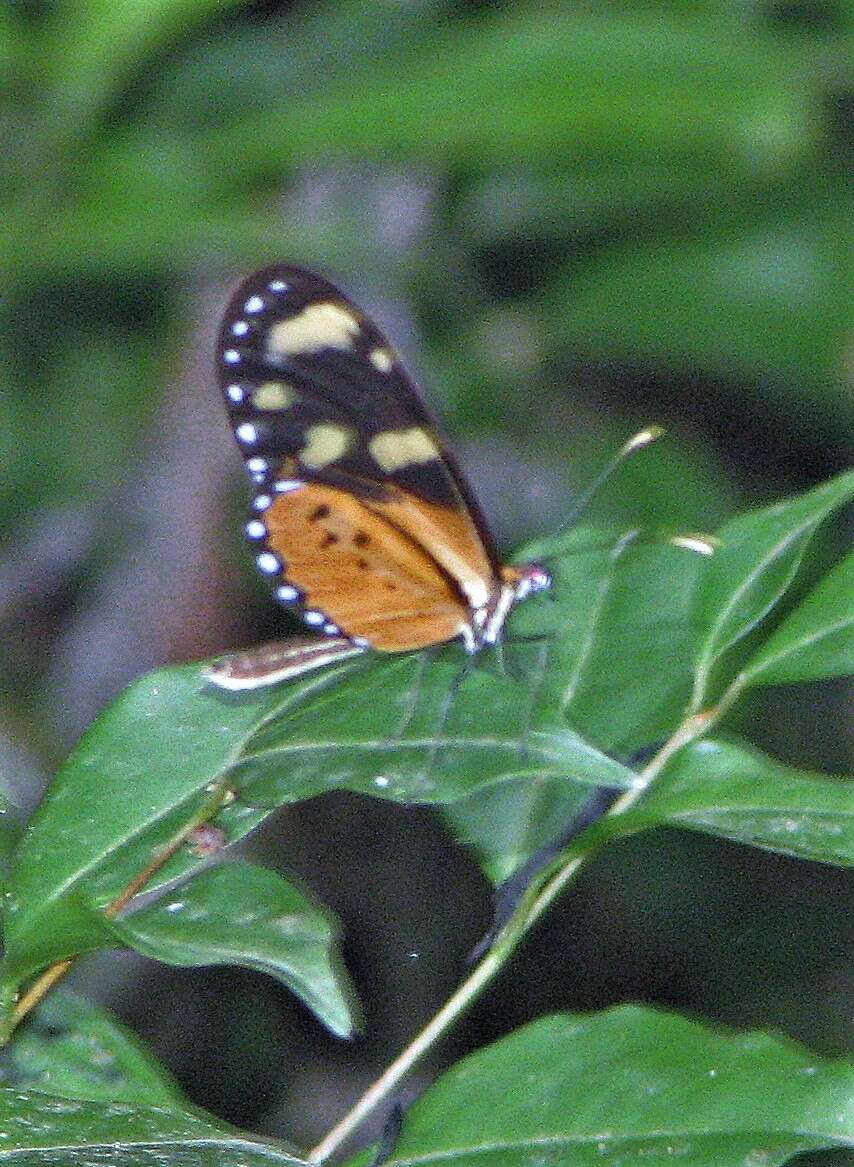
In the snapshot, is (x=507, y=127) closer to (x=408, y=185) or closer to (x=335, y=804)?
(x=408, y=185)

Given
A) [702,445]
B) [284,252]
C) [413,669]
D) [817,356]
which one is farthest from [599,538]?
[702,445]

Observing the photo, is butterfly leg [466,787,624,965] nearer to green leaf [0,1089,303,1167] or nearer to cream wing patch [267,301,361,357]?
green leaf [0,1089,303,1167]

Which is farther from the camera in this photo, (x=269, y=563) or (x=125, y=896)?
(x=269, y=563)

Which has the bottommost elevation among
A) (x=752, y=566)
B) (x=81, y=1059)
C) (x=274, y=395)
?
A: (x=81, y=1059)

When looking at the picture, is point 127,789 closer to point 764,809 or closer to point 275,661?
point 275,661

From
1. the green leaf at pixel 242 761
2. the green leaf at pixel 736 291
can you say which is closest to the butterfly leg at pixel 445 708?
the green leaf at pixel 242 761

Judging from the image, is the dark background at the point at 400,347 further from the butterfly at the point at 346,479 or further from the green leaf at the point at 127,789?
the green leaf at the point at 127,789

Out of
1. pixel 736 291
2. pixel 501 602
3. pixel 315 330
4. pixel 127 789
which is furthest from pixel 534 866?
pixel 736 291
